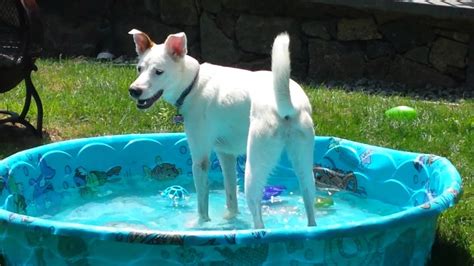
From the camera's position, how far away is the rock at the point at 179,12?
10609mm

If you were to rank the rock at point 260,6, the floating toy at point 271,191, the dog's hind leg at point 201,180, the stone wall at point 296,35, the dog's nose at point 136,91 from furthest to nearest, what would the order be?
1. the rock at point 260,6
2. the stone wall at point 296,35
3. the floating toy at point 271,191
4. the dog's hind leg at point 201,180
5. the dog's nose at point 136,91

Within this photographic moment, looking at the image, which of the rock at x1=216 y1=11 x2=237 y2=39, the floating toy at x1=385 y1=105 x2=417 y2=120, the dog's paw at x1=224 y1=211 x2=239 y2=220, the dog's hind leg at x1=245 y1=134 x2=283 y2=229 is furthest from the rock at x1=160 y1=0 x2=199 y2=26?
the dog's hind leg at x1=245 y1=134 x2=283 y2=229

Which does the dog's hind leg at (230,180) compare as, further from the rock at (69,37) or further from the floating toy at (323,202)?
the rock at (69,37)

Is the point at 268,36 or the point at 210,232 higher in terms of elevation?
the point at 210,232

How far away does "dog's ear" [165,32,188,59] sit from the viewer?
458cm

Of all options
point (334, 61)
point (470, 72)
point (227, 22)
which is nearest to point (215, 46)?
point (227, 22)

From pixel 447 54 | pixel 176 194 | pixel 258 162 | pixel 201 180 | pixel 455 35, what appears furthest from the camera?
pixel 447 54

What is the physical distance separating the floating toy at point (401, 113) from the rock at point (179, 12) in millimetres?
3874

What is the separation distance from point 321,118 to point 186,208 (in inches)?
75.1

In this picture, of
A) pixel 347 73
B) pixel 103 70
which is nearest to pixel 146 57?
pixel 103 70

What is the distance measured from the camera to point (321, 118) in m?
7.21

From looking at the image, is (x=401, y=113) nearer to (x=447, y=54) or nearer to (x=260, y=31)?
(x=447, y=54)

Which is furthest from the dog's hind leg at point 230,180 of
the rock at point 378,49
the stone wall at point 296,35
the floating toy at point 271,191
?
the rock at point 378,49

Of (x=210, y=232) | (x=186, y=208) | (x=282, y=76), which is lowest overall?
(x=186, y=208)
